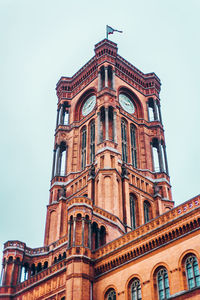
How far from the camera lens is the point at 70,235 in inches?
1506

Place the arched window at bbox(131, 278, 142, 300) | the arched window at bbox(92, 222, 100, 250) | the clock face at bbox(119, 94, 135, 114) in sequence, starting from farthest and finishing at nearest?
the clock face at bbox(119, 94, 135, 114)
the arched window at bbox(92, 222, 100, 250)
the arched window at bbox(131, 278, 142, 300)

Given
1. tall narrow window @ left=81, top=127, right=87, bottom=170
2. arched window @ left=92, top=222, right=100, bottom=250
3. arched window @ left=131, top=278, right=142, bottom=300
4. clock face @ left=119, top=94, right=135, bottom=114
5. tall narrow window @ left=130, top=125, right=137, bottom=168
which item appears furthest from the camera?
clock face @ left=119, top=94, right=135, bottom=114

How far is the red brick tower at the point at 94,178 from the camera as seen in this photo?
38.8m

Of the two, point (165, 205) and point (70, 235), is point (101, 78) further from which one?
point (70, 235)

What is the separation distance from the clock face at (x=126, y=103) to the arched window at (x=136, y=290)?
4002 centimetres

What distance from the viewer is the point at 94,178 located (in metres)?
56.8

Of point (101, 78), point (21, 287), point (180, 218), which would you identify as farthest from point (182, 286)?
point (101, 78)

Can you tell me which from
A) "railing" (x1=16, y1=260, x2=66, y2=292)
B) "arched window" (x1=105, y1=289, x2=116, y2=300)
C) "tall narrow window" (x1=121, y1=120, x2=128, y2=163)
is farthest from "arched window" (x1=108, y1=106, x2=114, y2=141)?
"arched window" (x1=105, y1=289, x2=116, y2=300)

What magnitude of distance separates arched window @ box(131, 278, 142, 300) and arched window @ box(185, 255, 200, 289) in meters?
4.94

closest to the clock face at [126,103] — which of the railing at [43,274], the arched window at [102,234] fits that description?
the arched window at [102,234]

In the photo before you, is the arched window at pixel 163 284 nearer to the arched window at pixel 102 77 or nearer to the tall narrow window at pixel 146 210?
the tall narrow window at pixel 146 210

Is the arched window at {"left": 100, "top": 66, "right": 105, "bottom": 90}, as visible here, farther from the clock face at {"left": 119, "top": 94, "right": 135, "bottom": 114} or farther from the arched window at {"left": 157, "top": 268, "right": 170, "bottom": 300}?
the arched window at {"left": 157, "top": 268, "right": 170, "bottom": 300}

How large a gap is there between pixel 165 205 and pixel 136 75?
84.4ft

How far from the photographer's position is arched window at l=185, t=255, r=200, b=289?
27844 mm
